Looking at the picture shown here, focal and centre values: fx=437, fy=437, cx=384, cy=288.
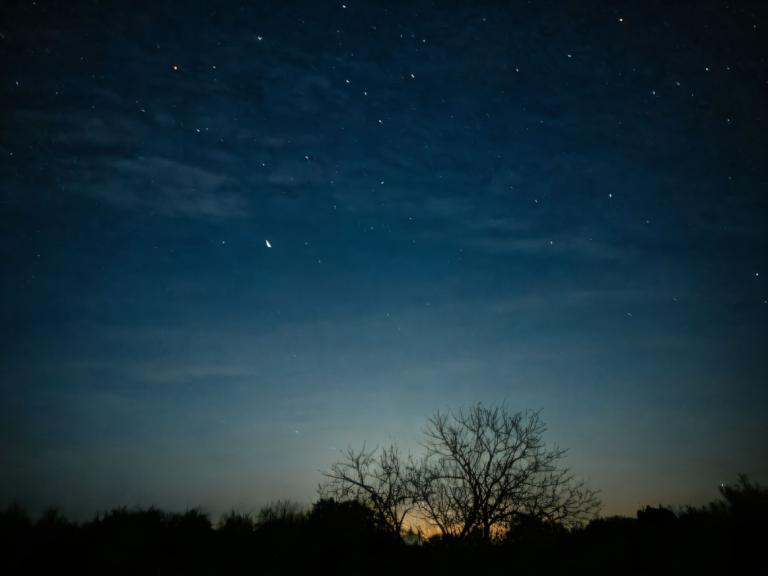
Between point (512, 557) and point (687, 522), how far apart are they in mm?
Answer: 4653

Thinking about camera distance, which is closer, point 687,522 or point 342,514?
point 687,522

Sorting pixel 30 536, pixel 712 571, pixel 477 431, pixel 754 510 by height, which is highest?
pixel 477 431

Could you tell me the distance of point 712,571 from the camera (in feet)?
24.8

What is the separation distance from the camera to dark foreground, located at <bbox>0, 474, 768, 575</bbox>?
870cm

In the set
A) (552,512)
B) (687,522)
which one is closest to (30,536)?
(552,512)

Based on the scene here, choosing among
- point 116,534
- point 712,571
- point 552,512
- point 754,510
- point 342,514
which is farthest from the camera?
point 342,514

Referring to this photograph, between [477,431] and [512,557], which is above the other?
[477,431]

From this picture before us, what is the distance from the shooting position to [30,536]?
12.9 meters

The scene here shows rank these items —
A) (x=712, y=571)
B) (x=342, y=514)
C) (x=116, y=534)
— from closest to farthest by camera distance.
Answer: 1. (x=712, y=571)
2. (x=116, y=534)
3. (x=342, y=514)

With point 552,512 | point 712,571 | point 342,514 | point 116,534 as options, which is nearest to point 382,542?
point 342,514

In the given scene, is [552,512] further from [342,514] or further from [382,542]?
[342,514]

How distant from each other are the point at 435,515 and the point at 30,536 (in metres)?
12.6

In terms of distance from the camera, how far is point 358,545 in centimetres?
1541

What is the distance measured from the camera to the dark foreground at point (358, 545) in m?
8.70
